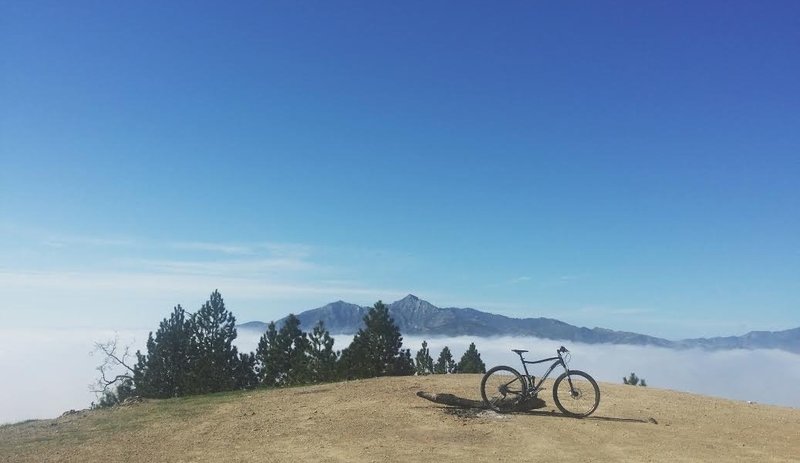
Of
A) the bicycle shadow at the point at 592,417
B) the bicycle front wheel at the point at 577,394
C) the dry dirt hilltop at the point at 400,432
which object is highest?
the bicycle front wheel at the point at 577,394

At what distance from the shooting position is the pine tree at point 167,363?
32.2 m

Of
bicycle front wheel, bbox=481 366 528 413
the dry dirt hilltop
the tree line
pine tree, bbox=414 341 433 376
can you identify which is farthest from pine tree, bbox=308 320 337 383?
bicycle front wheel, bbox=481 366 528 413

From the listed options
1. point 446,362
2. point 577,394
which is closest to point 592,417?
point 577,394

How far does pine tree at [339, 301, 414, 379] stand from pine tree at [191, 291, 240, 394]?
Answer: 7.64 metres

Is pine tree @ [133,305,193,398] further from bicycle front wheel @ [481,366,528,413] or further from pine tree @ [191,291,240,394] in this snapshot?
bicycle front wheel @ [481,366,528,413]

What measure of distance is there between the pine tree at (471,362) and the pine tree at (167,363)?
1943cm

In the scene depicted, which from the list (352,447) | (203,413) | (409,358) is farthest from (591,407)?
(409,358)

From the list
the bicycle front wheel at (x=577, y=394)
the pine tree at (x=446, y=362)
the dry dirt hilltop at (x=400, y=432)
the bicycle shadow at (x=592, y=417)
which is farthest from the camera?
the pine tree at (x=446, y=362)

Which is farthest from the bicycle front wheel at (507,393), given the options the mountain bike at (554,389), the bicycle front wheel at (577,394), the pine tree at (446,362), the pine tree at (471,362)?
the pine tree at (446,362)

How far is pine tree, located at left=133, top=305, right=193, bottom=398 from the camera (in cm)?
3216

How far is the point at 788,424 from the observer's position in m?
12.6

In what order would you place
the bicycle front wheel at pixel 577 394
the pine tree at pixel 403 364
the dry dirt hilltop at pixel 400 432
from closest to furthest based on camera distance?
the dry dirt hilltop at pixel 400 432
the bicycle front wheel at pixel 577 394
the pine tree at pixel 403 364

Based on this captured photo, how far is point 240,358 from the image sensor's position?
3481cm

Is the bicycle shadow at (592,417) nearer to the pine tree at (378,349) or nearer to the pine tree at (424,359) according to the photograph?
the pine tree at (378,349)
